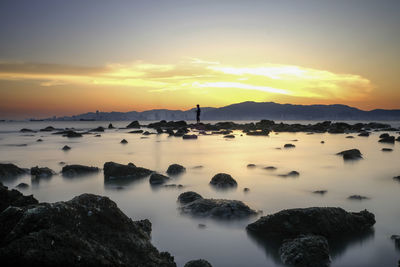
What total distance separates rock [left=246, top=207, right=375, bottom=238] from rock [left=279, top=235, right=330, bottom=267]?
0.59 meters

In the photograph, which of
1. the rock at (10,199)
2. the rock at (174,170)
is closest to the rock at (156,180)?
the rock at (174,170)

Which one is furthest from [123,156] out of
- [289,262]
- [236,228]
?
[289,262]

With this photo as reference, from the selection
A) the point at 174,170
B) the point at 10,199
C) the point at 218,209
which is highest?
the point at 10,199

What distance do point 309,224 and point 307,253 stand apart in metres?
Result: 1.01

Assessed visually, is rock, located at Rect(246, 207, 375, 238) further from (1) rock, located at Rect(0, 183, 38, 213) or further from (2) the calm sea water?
(1) rock, located at Rect(0, 183, 38, 213)

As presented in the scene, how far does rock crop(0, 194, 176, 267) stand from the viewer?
2.77 m

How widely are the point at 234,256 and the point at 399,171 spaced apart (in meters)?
10.5

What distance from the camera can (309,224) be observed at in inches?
202

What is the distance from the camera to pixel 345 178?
10.4 meters

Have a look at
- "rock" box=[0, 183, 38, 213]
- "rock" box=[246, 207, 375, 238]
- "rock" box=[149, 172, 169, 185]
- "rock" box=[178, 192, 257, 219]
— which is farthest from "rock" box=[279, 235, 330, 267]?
"rock" box=[149, 172, 169, 185]

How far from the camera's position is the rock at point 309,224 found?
5082mm

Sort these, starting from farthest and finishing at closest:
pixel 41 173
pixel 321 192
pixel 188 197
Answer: pixel 41 173 < pixel 321 192 < pixel 188 197

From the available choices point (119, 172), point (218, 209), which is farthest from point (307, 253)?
point (119, 172)

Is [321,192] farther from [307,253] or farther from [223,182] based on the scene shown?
[307,253]
